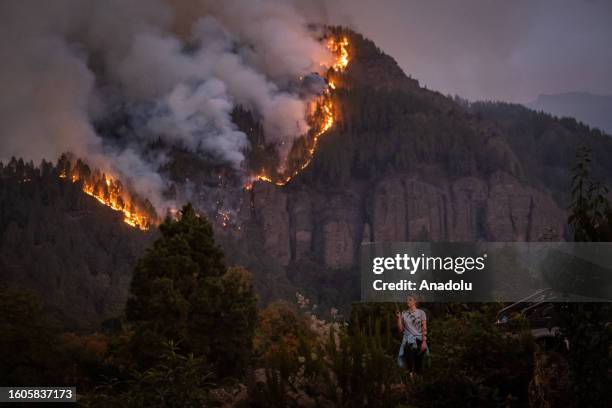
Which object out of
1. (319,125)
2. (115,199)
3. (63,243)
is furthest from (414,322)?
(319,125)

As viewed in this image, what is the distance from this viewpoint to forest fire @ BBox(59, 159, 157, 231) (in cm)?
13950

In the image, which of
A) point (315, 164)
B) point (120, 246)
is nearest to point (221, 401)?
point (120, 246)

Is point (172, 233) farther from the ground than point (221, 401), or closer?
farther from the ground

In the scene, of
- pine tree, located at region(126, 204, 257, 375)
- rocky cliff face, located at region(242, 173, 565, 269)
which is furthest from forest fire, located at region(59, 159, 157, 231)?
pine tree, located at region(126, 204, 257, 375)

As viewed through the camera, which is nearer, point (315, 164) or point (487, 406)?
point (487, 406)

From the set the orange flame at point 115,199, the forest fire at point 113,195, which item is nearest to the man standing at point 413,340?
the forest fire at point 113,195

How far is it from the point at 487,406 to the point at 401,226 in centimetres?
14594

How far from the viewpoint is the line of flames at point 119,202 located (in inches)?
5448

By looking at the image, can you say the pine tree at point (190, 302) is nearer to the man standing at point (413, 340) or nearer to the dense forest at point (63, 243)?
the man standing at point (413, 340)

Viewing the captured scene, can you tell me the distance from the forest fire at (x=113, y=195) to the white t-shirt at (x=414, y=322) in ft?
418

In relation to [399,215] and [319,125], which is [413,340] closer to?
[399,215]

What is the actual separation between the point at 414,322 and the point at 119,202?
439ft

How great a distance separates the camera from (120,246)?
417ft

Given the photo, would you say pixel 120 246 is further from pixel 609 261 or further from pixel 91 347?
pixel 609 261
